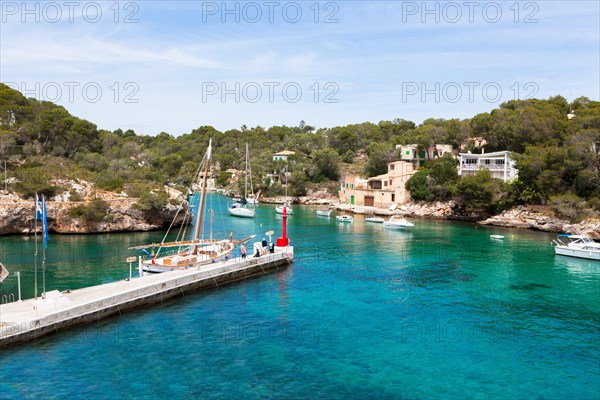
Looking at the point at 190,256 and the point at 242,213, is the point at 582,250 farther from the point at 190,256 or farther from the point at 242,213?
the point at 242,213

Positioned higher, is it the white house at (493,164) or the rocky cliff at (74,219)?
the white house at (493,164)

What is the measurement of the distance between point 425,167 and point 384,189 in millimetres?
8439

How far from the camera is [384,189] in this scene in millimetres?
94188

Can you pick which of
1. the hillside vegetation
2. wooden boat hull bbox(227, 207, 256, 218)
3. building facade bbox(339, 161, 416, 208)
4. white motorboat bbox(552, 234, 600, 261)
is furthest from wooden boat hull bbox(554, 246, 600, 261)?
wooden boat hull bbox(227, 207, 256, 218)

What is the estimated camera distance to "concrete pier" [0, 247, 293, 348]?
936 inches

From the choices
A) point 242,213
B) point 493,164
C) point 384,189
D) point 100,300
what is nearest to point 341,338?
point 100,300

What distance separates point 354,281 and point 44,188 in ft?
134

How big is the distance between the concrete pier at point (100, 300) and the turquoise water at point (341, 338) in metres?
0.78

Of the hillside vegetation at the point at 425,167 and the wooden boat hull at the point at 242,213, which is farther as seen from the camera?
the wooden boat hull at the point at 242,213

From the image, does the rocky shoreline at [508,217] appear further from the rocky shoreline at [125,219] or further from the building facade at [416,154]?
the building facade at [416,154]

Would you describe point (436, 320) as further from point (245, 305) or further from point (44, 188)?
point (44, 188)

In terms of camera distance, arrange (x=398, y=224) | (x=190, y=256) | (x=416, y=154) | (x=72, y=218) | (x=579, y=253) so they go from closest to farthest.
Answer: (x=190, y=256)
(x=579, y=253)
(x=72, y=218)
(x=398, y=224)
(x=416, y=154)

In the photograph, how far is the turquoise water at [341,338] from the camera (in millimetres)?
20219

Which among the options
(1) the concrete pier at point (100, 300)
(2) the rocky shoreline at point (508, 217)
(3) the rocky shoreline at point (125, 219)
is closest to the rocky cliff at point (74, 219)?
(3) the rocky shoreline at point (125, 219)
